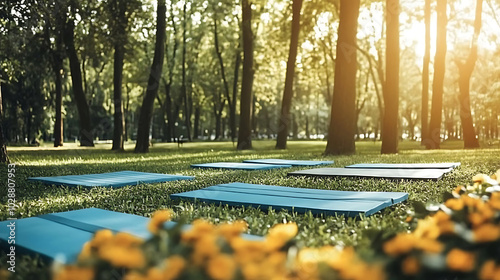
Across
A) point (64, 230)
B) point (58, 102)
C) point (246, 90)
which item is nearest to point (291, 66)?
point (246, 90)

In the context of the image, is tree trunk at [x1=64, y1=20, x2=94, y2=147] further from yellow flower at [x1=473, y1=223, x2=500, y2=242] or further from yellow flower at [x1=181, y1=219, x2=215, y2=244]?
yellow flower at [x1=473, y1=223, x2=500, y2=242]

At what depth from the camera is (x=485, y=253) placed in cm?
182

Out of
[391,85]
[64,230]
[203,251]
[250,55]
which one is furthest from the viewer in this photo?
[250,55]

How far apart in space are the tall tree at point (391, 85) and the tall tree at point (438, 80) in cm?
551

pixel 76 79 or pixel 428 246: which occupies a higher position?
pixel 76 79

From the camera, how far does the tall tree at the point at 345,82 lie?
50.7 ft

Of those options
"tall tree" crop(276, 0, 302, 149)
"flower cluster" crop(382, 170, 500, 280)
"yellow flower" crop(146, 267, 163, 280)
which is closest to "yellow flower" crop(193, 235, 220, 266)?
"yellow flower" crop(146, 267, 163, 280)

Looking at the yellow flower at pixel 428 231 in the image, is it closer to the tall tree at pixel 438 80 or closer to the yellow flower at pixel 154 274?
the yellow flower at pixel 154 274

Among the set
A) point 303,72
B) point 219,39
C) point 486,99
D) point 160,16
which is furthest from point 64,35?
point 486,99

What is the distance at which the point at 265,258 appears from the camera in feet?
5.33

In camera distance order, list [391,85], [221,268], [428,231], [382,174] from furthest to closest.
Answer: [391,85] < [382,174] < [428,231] < [221,268]

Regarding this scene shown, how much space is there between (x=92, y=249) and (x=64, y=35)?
2338cm

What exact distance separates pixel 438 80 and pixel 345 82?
29.3 feet

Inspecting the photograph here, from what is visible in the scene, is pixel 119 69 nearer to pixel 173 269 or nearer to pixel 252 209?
pixel 252 209
